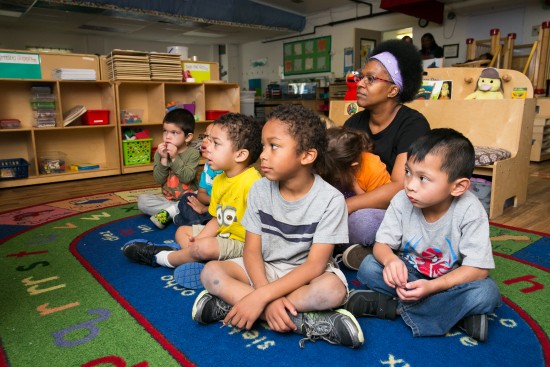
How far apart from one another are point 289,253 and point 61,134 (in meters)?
3.34

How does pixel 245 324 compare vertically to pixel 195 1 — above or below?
below

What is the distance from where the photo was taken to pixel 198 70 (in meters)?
4.44

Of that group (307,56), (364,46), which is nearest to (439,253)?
(364,46)

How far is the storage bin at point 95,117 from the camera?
3643 millimetres

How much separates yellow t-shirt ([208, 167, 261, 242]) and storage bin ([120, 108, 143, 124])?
278cm

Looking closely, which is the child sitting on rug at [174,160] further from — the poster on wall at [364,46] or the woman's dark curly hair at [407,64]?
the poster on wall at [364,46]

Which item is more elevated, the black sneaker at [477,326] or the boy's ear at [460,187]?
the boy's ear at [460,187]

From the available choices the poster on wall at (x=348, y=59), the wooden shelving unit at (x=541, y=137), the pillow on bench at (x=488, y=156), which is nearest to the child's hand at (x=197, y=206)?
the pillow on bench at (x=488, y=156)

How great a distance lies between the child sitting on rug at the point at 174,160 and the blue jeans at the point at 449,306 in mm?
1401

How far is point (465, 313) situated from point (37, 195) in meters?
3.01

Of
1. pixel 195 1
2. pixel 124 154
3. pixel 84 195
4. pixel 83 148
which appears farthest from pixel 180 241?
pixel 195 1

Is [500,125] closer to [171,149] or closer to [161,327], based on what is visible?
[171,149]

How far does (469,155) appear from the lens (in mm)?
1116

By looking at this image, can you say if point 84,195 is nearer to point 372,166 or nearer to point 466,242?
point 372,166
